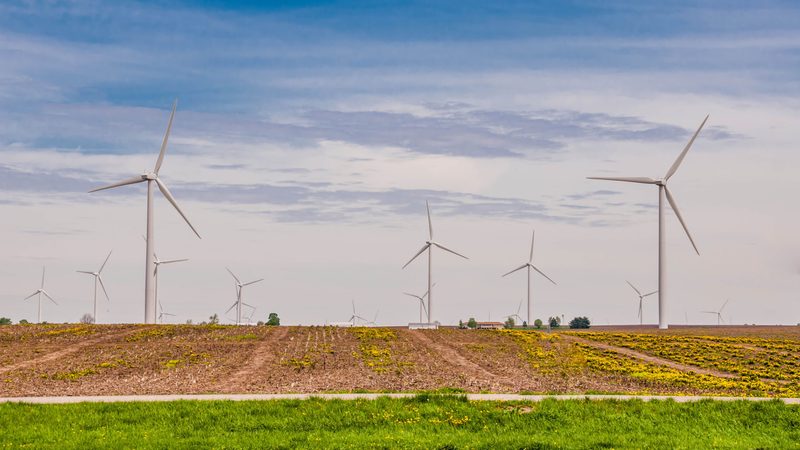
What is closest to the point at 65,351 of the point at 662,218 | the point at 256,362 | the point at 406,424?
the point at 256,362

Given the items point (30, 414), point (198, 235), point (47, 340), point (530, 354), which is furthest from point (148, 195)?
point (30, 414)

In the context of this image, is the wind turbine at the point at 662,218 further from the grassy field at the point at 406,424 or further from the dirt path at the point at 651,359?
the grassy field at the point at 406,424

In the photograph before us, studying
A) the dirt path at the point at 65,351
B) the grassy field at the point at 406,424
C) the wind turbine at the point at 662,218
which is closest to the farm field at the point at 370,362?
the dirt path at the point at 65,351

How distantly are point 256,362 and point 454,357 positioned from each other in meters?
13.6

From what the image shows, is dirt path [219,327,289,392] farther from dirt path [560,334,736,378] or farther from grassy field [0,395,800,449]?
dirt path [560,334,736,378]

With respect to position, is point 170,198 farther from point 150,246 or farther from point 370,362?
point 370,362

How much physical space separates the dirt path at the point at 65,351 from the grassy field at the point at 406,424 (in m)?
22.9

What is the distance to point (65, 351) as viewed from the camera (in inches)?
2506

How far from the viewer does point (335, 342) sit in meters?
71.5

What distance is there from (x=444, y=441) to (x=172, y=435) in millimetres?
8360

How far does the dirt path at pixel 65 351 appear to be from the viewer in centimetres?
5458

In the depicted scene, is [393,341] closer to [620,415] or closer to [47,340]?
[47,340]

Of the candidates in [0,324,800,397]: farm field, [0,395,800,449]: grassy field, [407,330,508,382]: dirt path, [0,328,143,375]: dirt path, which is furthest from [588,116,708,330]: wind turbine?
[0,395,800,449]: grassy field

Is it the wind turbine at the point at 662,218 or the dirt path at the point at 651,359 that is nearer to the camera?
the dirt path at the point at 651,359
